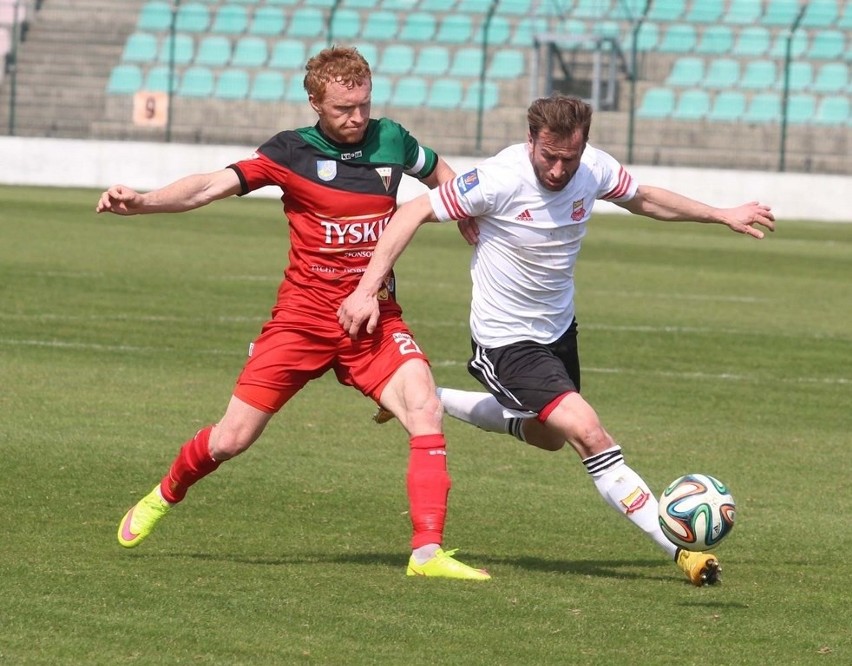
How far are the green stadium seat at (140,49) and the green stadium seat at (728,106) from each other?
42.4 ft

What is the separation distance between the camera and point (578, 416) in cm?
616

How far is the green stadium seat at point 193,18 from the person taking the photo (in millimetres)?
38156

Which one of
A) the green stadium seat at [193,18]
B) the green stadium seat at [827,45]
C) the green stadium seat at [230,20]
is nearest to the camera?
the green stadium seat at [827,45]

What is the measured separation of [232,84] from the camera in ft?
119

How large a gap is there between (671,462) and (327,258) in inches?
118

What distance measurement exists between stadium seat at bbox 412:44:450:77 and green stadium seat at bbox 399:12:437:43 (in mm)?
514

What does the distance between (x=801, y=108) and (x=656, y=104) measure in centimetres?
296

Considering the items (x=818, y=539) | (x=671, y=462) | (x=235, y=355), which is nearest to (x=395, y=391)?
(x=818, y=539)

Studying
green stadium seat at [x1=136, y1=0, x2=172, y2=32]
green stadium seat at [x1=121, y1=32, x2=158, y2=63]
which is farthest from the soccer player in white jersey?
green stadium seat at [x1=136, y1=0, x2=172, y2=32]

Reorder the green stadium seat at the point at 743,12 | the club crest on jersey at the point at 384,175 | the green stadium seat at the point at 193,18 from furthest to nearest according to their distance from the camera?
the green stadium seat at the point at 193,18 → the green stadium seat at the point at 743,12 → the club crest on jersey at the point at 384,175

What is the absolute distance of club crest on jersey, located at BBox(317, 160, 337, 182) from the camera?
640 centimetres

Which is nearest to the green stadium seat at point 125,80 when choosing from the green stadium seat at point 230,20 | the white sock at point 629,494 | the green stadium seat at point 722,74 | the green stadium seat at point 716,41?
the green stadium seat at point 230,20

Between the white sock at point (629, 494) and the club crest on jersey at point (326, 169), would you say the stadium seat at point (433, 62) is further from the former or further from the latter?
the white sock at point (629, 494)

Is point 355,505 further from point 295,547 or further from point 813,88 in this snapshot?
point 813,88
